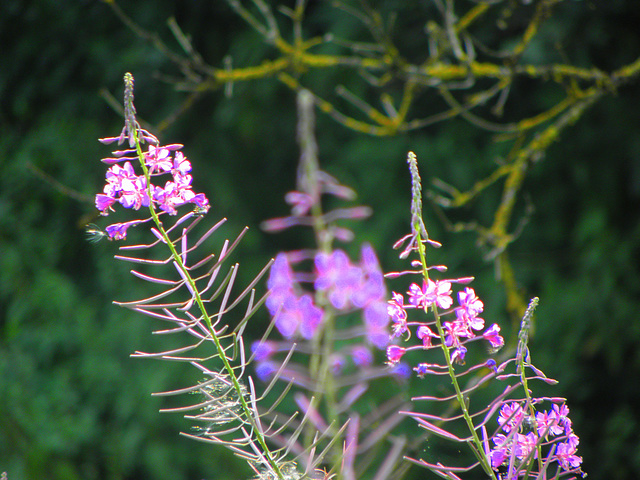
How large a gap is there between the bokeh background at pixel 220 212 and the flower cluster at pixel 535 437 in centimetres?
167

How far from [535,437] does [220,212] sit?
7.52 feet

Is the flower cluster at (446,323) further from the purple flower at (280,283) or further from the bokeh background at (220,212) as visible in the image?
the bokeh background at (220,212)

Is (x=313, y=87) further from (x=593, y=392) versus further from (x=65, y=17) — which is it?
(x=593, y=392)

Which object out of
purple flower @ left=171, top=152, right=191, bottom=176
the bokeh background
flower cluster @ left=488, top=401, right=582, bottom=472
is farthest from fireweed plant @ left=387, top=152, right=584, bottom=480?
the bokeh background

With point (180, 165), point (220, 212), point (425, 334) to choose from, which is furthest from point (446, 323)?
point (220, 212)

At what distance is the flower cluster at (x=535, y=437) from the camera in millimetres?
357

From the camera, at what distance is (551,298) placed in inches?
80.8

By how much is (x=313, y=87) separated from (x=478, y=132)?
715 millimetres

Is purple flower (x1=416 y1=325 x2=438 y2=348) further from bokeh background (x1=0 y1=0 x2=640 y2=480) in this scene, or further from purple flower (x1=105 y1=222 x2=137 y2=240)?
bokeh background (x1=0 y1=0 x2=640 y2=480)

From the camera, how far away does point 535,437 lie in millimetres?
364

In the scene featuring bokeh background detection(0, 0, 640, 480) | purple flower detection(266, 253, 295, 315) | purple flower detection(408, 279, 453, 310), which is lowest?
purple flower detection(408, 279, 453, 310)

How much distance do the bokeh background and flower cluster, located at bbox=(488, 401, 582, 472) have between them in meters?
1.67

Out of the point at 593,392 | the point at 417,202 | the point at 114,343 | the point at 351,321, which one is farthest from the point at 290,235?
the point at 417,202

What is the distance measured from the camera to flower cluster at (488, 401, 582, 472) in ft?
1.17
